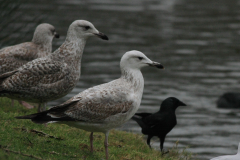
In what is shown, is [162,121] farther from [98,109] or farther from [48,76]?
[48,76]

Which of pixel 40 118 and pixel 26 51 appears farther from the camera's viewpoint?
pixel 26 51

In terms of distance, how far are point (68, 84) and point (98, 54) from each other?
15763mm

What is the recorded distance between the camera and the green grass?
732 centimetres

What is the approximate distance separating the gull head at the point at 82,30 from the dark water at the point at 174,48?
6.14 feet

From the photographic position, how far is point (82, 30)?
9.38 m

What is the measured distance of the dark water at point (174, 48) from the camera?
13.7m

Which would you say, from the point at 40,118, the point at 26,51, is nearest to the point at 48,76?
the point at 40,118

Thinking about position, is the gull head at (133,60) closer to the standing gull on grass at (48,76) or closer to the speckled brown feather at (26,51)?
the standing gull on grass at (48,76)

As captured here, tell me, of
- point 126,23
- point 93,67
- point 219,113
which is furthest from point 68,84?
point 126,23

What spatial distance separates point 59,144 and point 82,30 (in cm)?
256

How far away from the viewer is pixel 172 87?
750 inches

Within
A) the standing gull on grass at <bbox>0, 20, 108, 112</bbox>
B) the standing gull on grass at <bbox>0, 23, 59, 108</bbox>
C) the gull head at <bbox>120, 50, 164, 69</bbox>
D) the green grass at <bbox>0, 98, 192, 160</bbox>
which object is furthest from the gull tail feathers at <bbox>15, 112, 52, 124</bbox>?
the standing gull on grass at <bbox>0, 23, 59, 108</bbox>

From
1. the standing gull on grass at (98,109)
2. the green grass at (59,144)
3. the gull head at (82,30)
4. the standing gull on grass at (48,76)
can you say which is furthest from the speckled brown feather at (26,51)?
the standing gull on grass at (98,109)

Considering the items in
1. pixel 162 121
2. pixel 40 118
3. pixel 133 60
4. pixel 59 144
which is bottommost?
pixel 162 121
